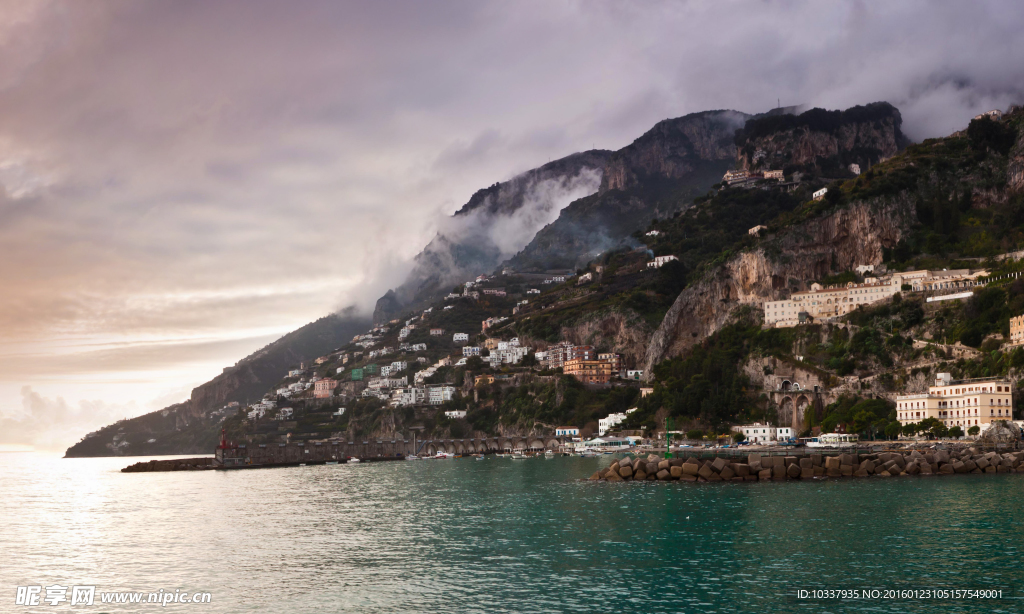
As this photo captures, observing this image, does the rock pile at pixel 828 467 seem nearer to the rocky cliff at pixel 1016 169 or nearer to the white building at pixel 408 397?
the rocky cliff at pixel 1016 169

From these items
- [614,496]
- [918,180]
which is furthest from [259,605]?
[918,180]

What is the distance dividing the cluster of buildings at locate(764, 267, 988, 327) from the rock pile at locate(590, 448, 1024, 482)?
5260 cm

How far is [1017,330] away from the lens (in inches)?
3674

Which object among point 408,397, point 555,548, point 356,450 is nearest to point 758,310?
point 356,450

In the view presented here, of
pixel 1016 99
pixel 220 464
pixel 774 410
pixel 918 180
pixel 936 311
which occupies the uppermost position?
pixel 1016 99

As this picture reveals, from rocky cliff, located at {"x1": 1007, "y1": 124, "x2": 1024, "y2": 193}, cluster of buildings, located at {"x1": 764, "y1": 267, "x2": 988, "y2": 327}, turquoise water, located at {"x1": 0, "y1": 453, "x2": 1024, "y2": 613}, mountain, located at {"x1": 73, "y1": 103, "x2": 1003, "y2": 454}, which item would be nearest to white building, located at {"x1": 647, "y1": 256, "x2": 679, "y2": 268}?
mountain, located at {"x1": 73, "y1": 103, "x2": 1003, "y2": 454}

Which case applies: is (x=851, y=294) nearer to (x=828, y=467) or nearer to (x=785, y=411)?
(x=785, y=411)

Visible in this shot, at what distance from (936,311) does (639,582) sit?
9670 centimetres

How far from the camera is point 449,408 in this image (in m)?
172

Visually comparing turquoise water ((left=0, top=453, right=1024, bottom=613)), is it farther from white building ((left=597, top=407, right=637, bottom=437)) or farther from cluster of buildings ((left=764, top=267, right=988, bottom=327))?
white building ((left=597, top=407, right=637, bottom=437))

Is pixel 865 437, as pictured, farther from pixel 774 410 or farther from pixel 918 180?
pixel 918 180

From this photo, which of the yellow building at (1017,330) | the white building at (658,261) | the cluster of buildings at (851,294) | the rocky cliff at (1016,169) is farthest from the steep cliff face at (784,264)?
the yellow building at (1017,330)

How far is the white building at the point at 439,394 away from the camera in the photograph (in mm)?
179625

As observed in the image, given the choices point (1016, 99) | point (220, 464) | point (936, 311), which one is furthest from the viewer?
point (1016, 99)
